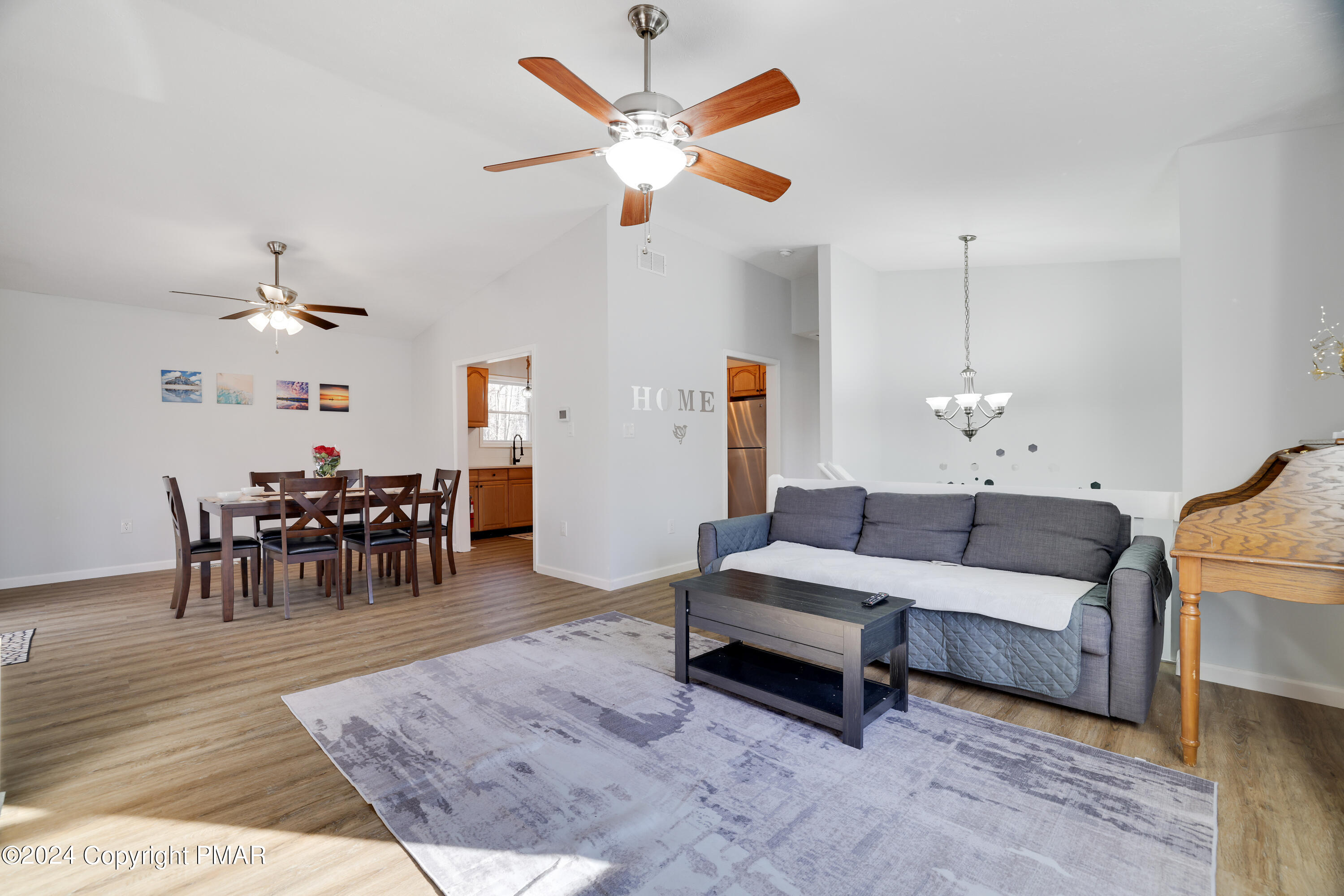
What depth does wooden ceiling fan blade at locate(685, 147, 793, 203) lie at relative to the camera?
2.40 m

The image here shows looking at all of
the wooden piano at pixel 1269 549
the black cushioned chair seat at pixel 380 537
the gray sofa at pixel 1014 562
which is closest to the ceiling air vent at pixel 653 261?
the gray sofa at pixel 1014 562

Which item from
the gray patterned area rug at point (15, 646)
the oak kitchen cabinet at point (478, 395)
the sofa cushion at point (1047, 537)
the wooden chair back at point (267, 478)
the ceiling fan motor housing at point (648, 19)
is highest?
the ceiling fan motor housing at point (648, 19)

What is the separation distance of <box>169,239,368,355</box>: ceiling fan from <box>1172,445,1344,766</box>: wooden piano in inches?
188

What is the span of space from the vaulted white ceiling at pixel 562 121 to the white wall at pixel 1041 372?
362mm

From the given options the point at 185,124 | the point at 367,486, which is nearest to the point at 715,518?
the point at 367,486

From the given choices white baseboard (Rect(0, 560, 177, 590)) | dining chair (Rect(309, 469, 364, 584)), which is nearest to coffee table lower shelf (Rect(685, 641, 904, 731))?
dining chair (Rect(309, 469, 364, 584))

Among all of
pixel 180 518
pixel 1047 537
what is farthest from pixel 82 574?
pixel 1047 537

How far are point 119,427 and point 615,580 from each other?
4649 mm

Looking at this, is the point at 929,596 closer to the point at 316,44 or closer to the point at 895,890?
the point at 895,890

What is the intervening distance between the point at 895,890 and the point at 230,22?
4.26m

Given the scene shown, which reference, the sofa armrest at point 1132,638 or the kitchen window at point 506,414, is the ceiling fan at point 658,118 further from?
the kitchen window at point 506,414

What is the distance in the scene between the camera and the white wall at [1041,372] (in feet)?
15.9

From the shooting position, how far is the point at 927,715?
251cm

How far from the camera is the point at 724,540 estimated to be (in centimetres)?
367
